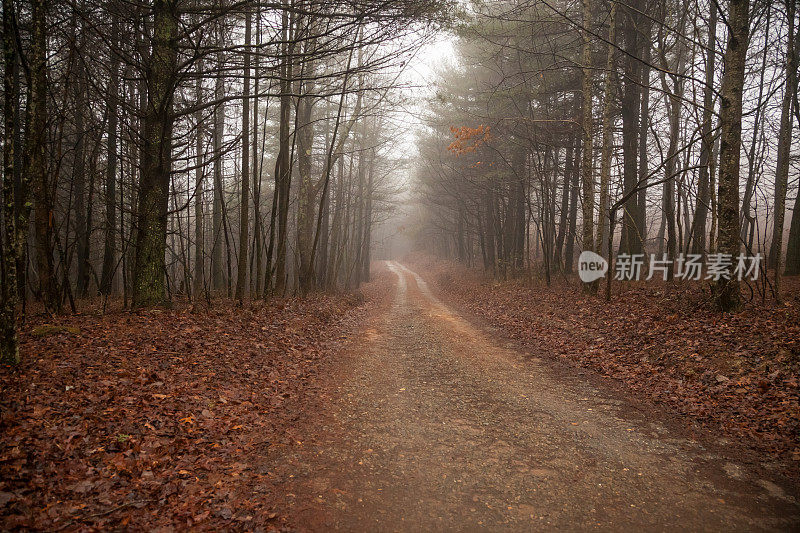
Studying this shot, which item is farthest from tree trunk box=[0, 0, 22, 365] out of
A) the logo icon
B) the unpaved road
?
the logo icon

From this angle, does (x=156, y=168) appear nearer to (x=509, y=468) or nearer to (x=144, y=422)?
(x=144, y=422)

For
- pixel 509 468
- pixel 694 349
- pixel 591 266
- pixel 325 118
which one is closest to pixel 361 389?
pixel 509 468

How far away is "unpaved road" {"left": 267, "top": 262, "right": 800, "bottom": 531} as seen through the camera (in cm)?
339

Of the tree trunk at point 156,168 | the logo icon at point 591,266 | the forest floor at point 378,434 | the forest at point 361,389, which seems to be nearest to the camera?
the forest floor at point 378,434

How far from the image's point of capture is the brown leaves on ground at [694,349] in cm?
510

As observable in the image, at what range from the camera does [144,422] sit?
14.4ft

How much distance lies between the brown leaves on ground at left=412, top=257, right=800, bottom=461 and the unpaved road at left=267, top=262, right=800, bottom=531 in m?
0.85

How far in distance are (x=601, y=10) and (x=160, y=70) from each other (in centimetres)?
1450

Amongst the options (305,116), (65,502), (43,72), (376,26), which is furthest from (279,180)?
(65,502)

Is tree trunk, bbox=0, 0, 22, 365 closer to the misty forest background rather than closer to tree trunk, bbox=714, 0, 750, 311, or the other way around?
the misty forest background

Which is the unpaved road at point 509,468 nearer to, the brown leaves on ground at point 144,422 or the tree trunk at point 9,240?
the brown leaves on ground at point 144,422

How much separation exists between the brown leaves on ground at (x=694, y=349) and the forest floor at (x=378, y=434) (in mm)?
47

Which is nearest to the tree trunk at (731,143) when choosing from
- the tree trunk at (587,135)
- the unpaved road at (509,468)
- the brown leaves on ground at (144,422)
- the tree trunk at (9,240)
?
the unpaved road at (509,468)

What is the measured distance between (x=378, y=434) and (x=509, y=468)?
5.39 ft
